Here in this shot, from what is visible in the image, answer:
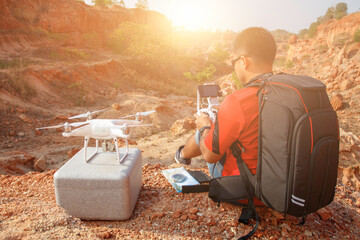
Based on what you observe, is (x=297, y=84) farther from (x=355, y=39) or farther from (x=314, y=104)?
(x=355, y=39)

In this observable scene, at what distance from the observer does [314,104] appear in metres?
1.56

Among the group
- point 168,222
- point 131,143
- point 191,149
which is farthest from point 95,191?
point 131,143

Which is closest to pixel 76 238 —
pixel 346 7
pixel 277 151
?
pixel 277 151

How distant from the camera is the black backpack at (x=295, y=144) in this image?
1525mm

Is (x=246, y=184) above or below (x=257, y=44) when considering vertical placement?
below

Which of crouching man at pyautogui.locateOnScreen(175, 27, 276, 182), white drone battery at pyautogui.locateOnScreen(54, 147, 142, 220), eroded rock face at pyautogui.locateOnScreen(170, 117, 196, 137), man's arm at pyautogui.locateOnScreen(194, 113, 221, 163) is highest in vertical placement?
crouching man at pyautogui.locateOnScreen(175, 27, 276, 182)

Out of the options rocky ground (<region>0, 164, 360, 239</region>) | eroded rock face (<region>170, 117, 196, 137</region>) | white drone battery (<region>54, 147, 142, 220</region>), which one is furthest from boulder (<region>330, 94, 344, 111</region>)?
white drone battery (<region>54, 147, 142, 220</region>)

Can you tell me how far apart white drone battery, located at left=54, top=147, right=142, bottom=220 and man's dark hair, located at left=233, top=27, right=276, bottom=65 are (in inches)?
54.6

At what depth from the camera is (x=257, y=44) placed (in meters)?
1.80

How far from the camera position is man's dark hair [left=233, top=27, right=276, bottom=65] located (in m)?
1.80

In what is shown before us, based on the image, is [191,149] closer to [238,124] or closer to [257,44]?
[238,124]

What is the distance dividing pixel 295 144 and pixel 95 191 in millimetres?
1560

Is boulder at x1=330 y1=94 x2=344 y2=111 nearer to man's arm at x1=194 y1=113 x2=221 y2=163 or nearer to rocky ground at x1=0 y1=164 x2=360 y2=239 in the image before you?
rocky ground at x1=0 y1=164 x2=360 y2=239

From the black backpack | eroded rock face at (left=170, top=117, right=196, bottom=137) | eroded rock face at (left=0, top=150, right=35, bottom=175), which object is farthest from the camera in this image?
eroded rock face at (left=170, top=117, right=196, bottom=137)
